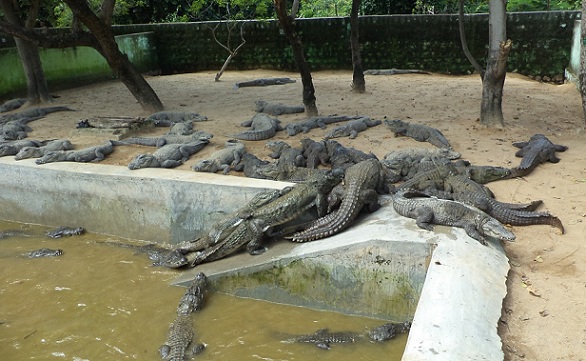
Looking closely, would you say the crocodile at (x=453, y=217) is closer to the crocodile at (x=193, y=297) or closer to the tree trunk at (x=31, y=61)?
the crocodile at (x=193, y=297)

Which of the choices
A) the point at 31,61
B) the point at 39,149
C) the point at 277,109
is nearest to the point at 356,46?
the point at 277,109

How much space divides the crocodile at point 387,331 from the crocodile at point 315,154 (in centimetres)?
275

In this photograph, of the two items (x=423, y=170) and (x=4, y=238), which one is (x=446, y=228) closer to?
(x=423, y=170)

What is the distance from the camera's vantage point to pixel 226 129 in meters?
8.30

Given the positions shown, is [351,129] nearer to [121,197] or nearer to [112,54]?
[121,197]

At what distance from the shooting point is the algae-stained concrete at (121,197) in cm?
555

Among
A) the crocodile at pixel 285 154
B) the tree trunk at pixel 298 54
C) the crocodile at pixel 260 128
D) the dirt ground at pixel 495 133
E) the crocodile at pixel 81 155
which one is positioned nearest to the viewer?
the dirt ground at pixel 495 133

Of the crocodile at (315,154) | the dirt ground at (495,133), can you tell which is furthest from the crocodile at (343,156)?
the dirt ground at (495,133)

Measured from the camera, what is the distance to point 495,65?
704cm

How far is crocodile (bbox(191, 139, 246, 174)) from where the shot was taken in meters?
6.24

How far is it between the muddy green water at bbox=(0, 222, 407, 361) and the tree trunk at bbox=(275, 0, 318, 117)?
4.16 m

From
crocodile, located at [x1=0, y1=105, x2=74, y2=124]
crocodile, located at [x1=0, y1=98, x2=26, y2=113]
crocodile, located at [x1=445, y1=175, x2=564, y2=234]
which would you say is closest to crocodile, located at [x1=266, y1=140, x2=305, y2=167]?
crocodile, located at [x1=445, y1=175, x2=564, y2=234]

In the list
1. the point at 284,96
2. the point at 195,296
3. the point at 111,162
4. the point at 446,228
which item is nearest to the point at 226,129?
the point at 111,162

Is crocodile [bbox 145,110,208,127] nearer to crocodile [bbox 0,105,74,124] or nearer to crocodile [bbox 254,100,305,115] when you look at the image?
crocodile [bbox 254,100,305,115]
